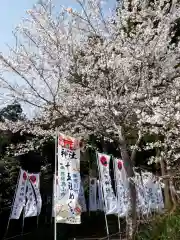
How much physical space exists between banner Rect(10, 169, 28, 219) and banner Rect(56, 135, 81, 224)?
390cm

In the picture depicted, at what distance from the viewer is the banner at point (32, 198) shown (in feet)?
35.7

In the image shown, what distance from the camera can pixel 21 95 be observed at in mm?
7363

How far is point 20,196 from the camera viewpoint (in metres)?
10.6

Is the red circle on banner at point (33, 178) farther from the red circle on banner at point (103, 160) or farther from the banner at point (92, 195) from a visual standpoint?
the banner at point (92, 195)

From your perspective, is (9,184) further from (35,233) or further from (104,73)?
(104,73)

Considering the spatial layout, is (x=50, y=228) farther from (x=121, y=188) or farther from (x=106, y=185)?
(x=106, y=185)

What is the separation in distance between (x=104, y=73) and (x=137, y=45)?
1.03 metres

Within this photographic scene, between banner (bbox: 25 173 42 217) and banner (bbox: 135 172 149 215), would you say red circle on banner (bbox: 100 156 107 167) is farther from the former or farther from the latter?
banner (bbox: 135 172 149 215)

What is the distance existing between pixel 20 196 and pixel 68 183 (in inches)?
163

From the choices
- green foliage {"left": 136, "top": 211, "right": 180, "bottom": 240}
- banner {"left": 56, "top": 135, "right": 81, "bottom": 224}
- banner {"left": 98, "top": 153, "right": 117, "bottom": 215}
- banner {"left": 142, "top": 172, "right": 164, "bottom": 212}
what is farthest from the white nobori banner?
green foliage {"left": 136, "top": 211, "right": 180, "bottom": 240}

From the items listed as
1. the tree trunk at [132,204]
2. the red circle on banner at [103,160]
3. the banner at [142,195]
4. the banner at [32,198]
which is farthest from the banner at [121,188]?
the banner at [32,198]

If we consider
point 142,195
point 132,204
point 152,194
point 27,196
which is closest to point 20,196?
point 27,196

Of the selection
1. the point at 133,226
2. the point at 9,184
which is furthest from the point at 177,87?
the point at 9,184

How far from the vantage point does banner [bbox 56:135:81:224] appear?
6727 millimetres
